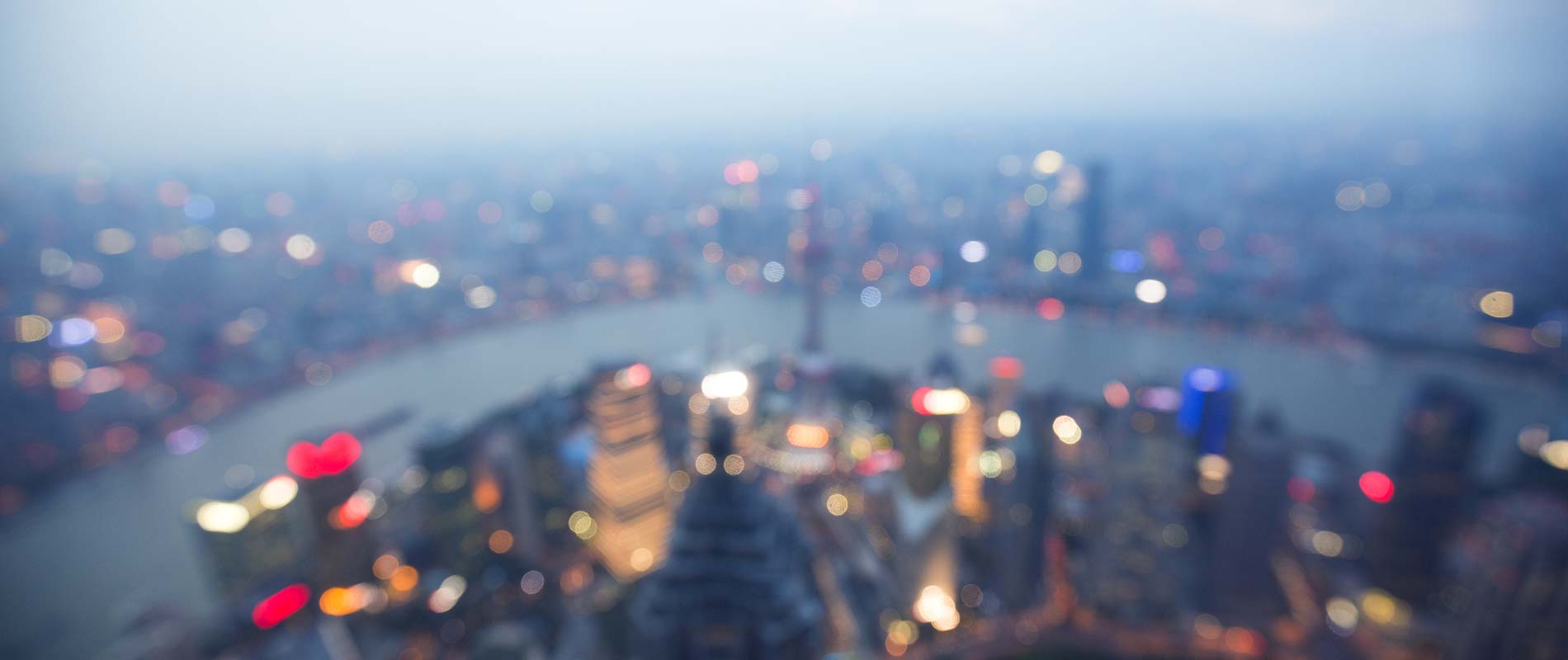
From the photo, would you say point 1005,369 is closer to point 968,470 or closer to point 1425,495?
point 968,470

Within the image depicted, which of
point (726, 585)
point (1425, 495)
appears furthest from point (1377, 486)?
point (726, 585)

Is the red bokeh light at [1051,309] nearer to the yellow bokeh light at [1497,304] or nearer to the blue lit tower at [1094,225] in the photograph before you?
the blue lit tower at [1094,225]

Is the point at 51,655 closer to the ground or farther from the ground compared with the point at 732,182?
closer to the ground

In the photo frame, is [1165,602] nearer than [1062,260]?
Yes

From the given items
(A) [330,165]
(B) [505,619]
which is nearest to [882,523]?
(B) [505,619]

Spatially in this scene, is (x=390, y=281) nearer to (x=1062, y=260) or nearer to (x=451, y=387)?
(x=451, y=387)

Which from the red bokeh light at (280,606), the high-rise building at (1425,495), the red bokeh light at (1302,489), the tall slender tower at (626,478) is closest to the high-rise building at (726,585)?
the tall slender tower at (626,478)

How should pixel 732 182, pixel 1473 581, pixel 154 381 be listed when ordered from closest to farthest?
pixel 1473 581 → pixel 732 182 → pixel 154 381

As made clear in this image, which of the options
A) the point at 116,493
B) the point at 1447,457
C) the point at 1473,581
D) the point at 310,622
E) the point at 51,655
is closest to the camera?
the point at 1473,581
